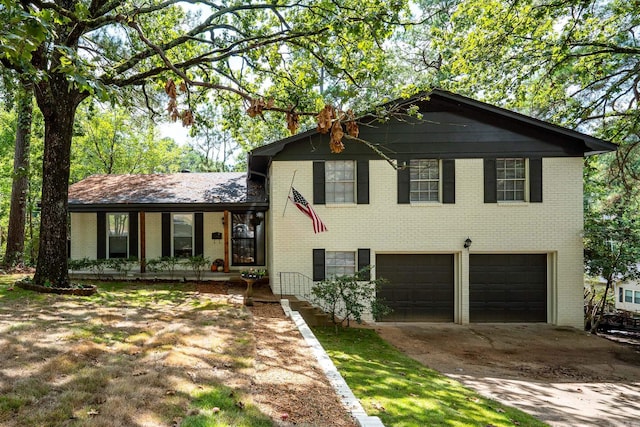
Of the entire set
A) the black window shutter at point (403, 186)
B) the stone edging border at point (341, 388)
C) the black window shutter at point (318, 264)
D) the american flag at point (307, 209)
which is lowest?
the stone edging border at point (341, 388)

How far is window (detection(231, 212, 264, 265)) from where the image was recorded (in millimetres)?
14125

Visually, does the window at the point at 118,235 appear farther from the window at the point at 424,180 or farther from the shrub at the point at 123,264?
the window at the point at 424,180

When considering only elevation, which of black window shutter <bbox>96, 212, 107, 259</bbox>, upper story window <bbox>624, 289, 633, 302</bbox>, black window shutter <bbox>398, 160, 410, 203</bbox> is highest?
black window shutter <bbox>398, 160, 410, 203</bbox>

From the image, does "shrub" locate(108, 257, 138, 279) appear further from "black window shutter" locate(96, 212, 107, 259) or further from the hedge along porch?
"black window shutter" locate(96, 212, 107, 259)

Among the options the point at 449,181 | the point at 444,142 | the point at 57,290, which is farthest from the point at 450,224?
the point at 57,290

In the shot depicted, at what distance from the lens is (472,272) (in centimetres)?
1164

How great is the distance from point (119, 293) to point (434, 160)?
1037 centimetres

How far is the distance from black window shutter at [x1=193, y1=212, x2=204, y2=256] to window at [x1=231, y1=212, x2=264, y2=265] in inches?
47.0

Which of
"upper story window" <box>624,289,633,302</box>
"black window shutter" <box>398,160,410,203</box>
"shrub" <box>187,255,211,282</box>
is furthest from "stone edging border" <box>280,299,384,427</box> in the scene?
"upper story window" <box>624,289,633,302</box>

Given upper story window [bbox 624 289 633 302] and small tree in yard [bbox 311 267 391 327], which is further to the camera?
upper story window [bbox 624 289 633 302]

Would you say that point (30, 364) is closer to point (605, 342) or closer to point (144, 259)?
point (144, 259)

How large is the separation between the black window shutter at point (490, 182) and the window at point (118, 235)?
1311cm

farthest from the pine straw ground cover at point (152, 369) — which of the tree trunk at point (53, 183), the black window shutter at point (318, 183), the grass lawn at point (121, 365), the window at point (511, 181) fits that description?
the window at point (511, 181)

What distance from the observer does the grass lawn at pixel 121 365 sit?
3.57 m
